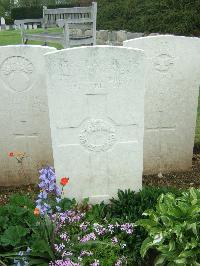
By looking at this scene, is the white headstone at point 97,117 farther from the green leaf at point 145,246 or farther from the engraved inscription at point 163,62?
the engraved inscription at point 163,62

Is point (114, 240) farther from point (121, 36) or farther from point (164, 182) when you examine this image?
point (121, 36)

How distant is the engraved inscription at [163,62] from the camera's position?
4902 millimetres

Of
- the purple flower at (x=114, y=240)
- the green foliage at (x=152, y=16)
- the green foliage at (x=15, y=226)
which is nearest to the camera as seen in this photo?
the green foliage at (x=15, y=226)

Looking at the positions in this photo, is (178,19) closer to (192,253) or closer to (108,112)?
(108,112)

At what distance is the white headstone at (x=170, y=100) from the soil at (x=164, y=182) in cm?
11

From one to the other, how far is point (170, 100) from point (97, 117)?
1.48m

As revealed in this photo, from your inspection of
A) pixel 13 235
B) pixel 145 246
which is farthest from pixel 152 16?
pixel 13 235

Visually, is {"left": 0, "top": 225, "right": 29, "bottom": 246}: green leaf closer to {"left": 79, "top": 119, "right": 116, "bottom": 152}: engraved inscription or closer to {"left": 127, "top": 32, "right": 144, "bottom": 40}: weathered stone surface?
{"left": 79, "top": 119, "right": 116, "bottom": 152}: engraved inscription

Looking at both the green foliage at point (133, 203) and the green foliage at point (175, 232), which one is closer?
the green foliage at point (175, 232)

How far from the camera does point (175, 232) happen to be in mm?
3104

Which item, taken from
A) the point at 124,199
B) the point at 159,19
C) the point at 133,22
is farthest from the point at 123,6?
the point at 124,199

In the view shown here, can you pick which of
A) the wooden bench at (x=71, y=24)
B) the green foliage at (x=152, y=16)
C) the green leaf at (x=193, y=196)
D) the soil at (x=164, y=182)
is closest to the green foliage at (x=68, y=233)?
the green leaf at (x=193, y=196)

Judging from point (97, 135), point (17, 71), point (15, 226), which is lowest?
point (15, 226)

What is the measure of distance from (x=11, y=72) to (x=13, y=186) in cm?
136
